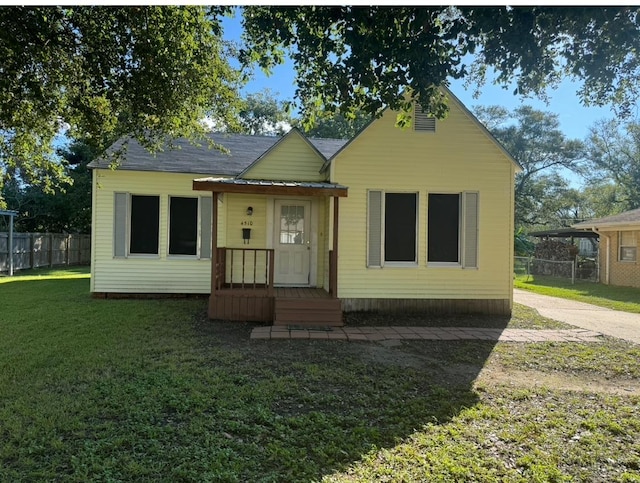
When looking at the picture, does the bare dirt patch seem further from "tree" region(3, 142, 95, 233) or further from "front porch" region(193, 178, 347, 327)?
"tree" region(3, 142, 95, 233)

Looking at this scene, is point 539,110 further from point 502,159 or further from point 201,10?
point 201,10

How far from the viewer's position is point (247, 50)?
5.64 metres

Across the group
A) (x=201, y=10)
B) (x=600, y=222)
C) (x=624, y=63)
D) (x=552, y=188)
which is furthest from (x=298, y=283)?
(x=552, y=188)

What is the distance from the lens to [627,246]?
15.9m

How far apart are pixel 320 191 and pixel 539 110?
37332mm

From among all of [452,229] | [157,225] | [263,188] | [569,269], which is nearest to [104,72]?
[263,188]

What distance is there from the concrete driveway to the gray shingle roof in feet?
22.2

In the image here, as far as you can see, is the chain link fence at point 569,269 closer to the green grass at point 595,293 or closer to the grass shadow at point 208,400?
the green grass at point 595,293

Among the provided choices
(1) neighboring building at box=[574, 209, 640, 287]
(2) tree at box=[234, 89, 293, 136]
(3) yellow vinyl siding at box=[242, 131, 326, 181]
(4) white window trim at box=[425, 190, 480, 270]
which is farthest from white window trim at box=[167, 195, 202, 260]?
(2) tree at box=[234, 89, 293, 136]

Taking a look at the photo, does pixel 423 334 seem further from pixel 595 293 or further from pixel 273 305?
pixel 595 293

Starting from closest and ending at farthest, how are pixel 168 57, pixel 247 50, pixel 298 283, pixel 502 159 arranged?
pixel 247 50 < pixel 168 57 < pixel 502 159 < pixel 298 283

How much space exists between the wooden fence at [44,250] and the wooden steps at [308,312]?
14.9 meters

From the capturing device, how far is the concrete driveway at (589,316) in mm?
7859

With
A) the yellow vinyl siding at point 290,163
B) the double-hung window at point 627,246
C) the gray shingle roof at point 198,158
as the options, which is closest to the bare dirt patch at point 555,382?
the yellow vinyl siding at point 290,163
